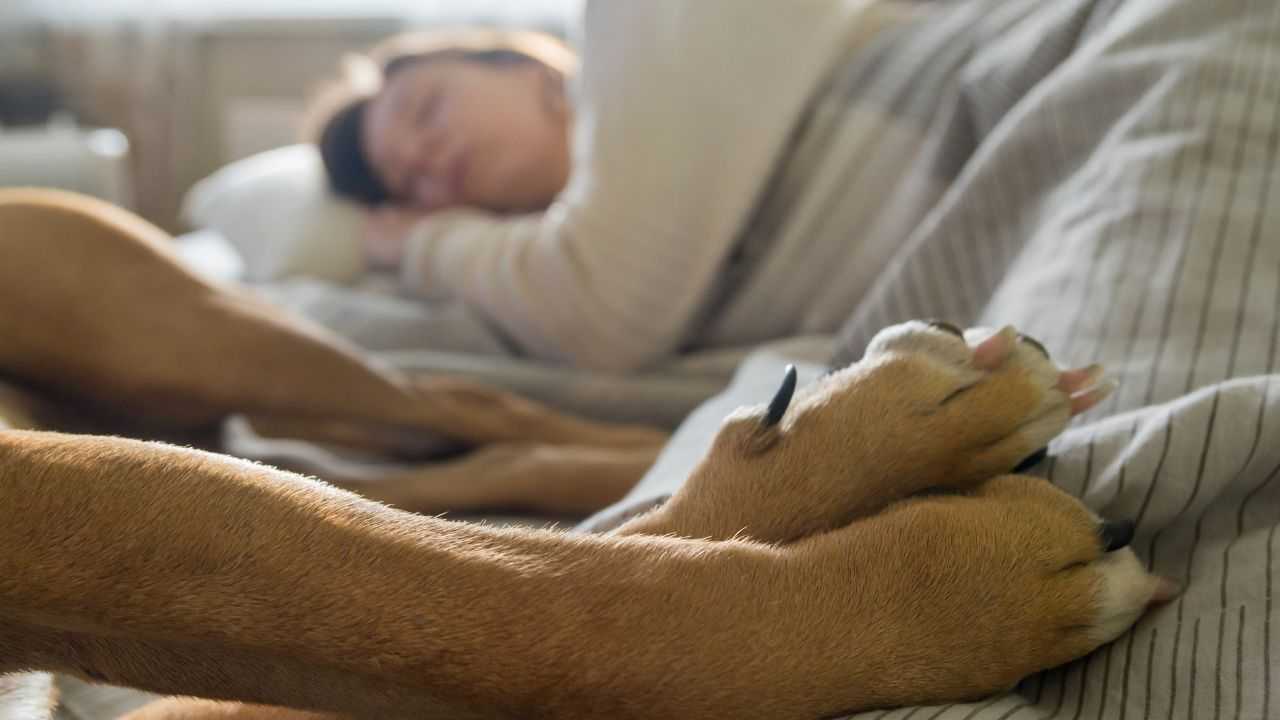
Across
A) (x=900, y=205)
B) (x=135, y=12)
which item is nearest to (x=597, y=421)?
(x=900, y=205)

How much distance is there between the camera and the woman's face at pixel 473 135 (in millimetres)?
1738

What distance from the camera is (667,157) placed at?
3.99 feet

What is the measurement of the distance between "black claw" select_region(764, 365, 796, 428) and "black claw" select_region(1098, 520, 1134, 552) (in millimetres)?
150

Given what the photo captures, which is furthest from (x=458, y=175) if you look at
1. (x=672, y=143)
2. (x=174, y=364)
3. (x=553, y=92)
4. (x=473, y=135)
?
(x=174, y=364)

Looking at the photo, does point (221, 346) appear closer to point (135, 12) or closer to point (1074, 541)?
point (1074, 541)

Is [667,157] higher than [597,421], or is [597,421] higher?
[667,157]

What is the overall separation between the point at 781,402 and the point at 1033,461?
14 centimetres

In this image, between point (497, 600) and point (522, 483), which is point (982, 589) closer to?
point (497, 600)

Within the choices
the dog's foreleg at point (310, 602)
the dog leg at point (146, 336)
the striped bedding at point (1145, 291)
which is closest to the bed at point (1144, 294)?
the striped bedding at point (1145, 291)

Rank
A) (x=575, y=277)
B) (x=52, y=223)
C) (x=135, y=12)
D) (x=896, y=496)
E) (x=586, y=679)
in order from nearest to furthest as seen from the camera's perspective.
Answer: (x=586, y=679), (x=896, y=496), (x=52, y=223), (x=575, y=277), (x=135, y=12)

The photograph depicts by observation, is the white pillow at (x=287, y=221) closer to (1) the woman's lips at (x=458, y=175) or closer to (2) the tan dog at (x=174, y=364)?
(1) the woman's lips at (x=458, y=175)

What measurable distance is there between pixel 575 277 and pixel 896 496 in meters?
0.80

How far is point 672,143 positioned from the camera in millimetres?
1219

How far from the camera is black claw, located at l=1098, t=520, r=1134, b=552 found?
51cm
